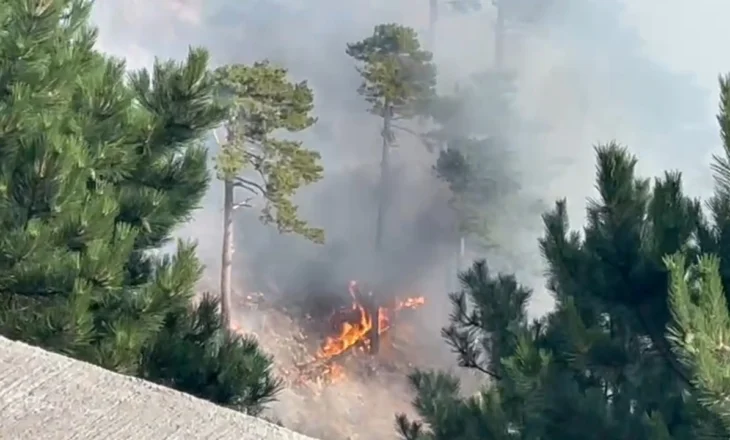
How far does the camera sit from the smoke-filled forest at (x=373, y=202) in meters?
1.32

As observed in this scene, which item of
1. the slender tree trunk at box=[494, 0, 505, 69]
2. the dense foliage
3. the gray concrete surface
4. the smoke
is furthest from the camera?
the slender tree trunk at box=[494, 0, 505, 69]

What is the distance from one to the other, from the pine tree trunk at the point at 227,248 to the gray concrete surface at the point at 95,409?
4.91 feet

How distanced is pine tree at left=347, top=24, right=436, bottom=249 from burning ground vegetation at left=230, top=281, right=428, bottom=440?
0.18m

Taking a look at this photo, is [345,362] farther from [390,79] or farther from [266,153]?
[390,79]

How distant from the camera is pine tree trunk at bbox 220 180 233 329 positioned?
2.19m

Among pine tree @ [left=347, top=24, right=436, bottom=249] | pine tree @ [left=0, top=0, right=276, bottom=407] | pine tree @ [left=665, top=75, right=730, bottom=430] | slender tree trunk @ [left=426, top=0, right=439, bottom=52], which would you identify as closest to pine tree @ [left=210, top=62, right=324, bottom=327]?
pine tree @ [left=347, top=24, right=436, bottom=249]

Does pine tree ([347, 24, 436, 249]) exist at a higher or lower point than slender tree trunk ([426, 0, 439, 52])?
lower

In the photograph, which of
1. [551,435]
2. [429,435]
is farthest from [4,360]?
[429,435]

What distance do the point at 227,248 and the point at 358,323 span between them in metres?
0.35

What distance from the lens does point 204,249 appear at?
221 centimetres

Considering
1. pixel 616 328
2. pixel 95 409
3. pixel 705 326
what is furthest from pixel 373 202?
pixel 95 409

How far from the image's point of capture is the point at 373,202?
2186mm

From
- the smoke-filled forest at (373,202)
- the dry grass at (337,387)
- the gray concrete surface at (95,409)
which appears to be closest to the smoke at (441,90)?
the smoke-filled forest at (373,202)

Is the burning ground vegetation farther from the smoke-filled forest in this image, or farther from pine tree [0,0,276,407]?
pine tree [0,0,276,407]
